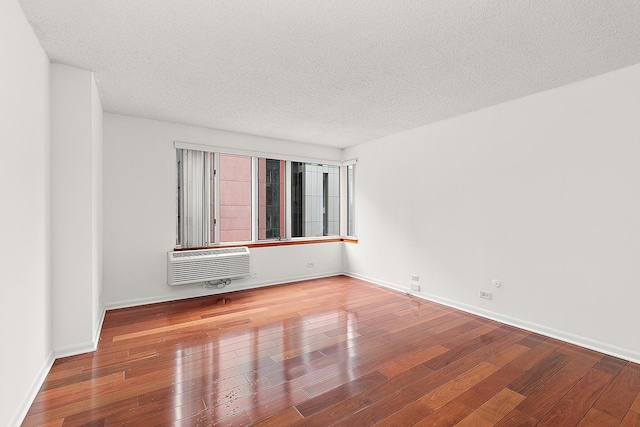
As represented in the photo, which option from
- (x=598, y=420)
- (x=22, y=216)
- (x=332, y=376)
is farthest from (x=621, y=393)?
(x=22, y=216)

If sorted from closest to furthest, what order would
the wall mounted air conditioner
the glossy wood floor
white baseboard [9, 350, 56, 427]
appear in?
white baseboard [9, 350, 56, 427], the glossy wood floor, the wall mounted air conditioner

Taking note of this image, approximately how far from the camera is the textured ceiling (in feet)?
6.27

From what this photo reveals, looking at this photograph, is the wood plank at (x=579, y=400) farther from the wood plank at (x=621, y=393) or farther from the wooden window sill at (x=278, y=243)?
the wooden window sill at (x=278, y=243)

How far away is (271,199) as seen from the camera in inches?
211

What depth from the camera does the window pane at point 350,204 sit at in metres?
5.99

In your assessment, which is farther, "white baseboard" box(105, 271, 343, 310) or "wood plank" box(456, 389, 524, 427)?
"white baseboard" box(105, 271, 343, 310)

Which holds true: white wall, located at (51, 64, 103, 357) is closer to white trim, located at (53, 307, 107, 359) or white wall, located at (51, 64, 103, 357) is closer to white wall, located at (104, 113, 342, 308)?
white trim, located at (53, 307, 107, 359)

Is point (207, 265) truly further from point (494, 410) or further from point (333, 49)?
point (494, 410)

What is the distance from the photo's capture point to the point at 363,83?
3.00 meters

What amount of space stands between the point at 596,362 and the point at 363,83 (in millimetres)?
3195

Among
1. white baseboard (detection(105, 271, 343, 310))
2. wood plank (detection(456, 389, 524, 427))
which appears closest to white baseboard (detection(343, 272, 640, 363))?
wood plank (detection(456, 389, 524, 427))

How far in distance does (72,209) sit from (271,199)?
301 centimetres

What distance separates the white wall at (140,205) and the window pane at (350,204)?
2.56m

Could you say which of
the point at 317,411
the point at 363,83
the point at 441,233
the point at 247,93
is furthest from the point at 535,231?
the point at 247,93
